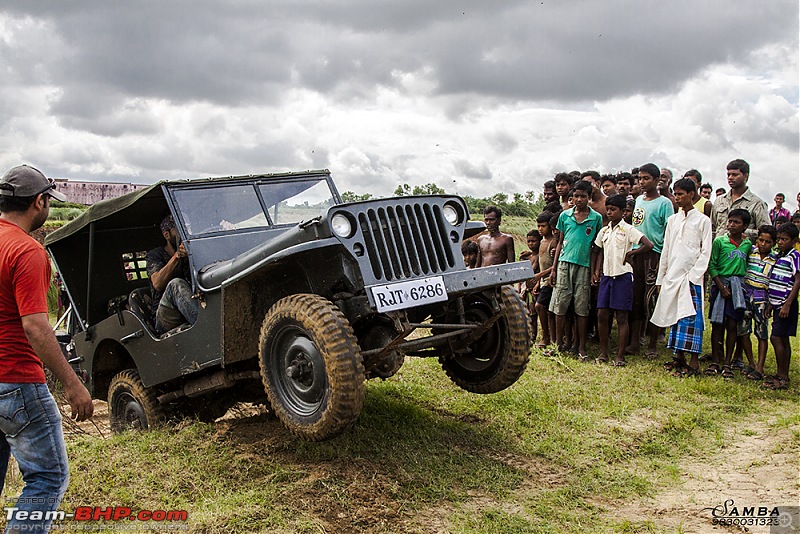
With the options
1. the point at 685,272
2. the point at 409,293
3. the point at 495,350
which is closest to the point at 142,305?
the point at 409,293

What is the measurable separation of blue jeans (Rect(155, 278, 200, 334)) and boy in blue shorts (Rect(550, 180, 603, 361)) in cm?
438

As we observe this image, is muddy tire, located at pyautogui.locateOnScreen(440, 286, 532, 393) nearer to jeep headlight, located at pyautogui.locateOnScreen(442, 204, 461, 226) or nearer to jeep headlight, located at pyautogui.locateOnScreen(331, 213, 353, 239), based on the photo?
jeep headlight, located at pyautogui.locateOnScreen(442, 204, 461, 226)

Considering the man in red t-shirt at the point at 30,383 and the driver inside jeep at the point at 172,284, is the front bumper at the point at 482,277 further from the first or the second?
the man in red t-shirt at the point at 30,383

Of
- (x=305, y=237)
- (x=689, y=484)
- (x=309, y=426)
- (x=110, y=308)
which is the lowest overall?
(x=689, y=484)

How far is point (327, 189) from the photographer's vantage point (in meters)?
6.36

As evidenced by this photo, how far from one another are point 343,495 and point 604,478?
1.81 meters

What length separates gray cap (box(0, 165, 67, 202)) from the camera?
3.35m

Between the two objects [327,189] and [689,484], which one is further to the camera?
[327,189]

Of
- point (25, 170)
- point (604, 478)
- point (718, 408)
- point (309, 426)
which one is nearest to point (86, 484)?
point (309, 426)

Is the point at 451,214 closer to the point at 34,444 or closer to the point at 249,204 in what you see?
the point at 249,204

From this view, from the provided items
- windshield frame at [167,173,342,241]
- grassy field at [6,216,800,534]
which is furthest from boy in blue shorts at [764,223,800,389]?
windshield frame at [167,173,342,241]

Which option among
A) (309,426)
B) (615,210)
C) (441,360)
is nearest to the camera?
(309,426)

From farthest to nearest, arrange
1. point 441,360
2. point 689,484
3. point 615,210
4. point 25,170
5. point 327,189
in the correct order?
point 615,210, point 327,189, point 441,360, point 689,484, point 25,170

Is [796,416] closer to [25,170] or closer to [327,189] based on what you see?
[327,189]
